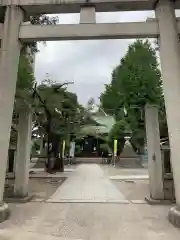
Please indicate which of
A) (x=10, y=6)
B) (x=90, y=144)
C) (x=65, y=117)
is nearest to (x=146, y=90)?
(x=65, y=117)

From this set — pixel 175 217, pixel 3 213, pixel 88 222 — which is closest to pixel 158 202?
pixel 175 217

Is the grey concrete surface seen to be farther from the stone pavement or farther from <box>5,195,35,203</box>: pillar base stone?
<box>5,195,35,203</box>: pillar base stone

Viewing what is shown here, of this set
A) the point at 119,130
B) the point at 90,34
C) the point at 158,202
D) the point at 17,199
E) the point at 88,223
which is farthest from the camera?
the point at 119,130

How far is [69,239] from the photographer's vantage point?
4.19m

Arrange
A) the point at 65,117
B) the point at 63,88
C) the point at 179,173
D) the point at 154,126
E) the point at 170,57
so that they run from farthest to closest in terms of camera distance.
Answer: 1. the point at 65,117
2. the point at 63,88
3. the point at 154,126
4. the point at 170,57
5. the point at 179,173

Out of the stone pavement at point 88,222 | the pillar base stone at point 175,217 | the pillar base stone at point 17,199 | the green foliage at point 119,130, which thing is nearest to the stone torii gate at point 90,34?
the pillar base stone at point 175,217

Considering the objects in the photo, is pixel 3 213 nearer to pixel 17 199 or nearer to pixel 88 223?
pixel 88 223

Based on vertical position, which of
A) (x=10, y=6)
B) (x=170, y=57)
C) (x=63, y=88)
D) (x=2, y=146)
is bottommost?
(x=2, y=146)

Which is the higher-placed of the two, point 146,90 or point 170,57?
point 146,90

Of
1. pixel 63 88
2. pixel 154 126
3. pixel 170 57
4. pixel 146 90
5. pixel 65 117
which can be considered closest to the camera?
pixel 170 57

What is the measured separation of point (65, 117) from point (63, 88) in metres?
2.55

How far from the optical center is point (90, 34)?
5527mm

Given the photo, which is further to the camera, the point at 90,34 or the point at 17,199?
the point at 17,199

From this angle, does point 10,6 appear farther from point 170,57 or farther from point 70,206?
point 70,206
